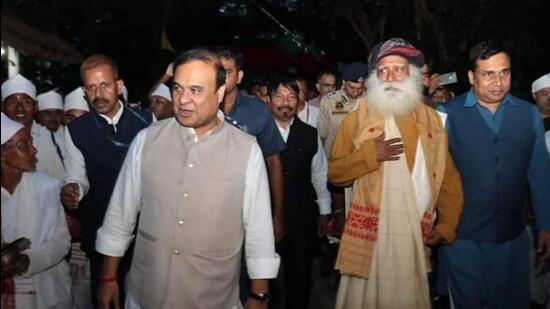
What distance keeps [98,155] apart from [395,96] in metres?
2.13

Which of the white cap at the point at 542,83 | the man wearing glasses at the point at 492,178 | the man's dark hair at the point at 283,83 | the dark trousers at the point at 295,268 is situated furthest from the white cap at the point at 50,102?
the white cap at the point at 542,83

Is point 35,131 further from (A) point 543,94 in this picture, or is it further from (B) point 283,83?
(A) point 543,94

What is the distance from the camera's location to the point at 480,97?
551 centimetres

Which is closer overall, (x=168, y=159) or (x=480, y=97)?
(x=168, y=159)

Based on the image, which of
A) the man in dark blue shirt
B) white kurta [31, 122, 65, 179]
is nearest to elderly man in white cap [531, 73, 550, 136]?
the man in dark blue shirt

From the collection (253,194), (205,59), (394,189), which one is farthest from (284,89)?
(253,194)

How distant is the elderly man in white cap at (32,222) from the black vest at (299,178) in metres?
2.46

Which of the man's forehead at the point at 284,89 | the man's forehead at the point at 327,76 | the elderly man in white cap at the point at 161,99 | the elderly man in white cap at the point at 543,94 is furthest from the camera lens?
the man's forehead at the point at 327,76

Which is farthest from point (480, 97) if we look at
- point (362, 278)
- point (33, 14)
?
point (33, 14)

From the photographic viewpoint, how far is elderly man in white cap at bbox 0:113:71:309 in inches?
165

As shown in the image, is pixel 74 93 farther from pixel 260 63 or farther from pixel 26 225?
pixel 260 63

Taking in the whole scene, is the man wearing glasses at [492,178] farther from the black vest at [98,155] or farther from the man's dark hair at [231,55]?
the black vest at [98,155]

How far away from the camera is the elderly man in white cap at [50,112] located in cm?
792

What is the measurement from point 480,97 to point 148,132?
8.00 ft
